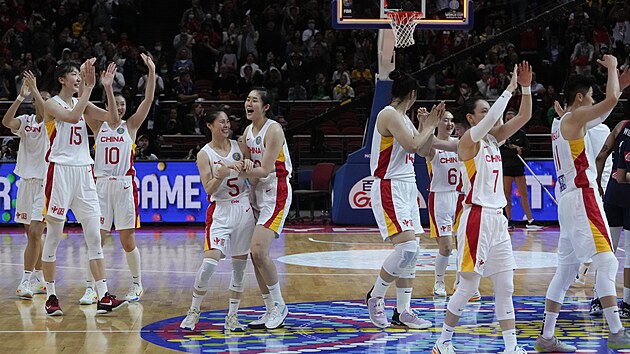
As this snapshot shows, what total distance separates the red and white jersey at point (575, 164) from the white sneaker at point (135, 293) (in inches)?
171

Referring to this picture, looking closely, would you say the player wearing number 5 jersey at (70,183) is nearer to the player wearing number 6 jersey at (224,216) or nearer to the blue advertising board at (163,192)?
the player wearing number 6 jersey at (224,216)

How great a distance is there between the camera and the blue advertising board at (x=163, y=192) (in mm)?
16828

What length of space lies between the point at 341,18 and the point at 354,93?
5913 millimetres

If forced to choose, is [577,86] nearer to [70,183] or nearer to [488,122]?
[488,122]

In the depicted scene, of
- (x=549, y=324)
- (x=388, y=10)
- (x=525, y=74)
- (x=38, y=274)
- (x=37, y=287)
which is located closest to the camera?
(x=525, y=74)

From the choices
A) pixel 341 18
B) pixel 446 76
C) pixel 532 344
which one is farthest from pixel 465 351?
pixel 446 76

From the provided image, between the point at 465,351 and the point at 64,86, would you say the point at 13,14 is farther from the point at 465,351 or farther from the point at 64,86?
the point at 465,351

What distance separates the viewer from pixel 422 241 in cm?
1469

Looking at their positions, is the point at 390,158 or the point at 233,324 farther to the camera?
the point at 390,158

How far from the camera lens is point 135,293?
9.27 metres

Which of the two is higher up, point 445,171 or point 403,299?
point 445,171

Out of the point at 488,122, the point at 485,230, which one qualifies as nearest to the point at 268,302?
the point at 485,230

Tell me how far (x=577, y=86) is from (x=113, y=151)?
4.59 m

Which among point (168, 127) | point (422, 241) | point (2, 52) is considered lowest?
point (422, 241)
